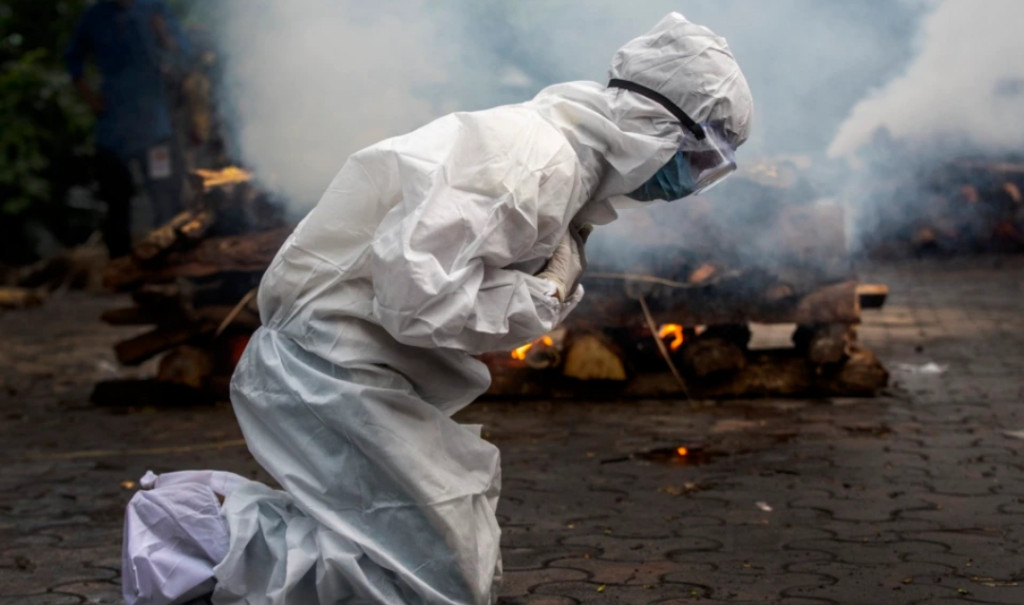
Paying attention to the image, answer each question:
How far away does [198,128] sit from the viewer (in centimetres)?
1075

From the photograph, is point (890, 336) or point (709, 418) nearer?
point (709, 418)

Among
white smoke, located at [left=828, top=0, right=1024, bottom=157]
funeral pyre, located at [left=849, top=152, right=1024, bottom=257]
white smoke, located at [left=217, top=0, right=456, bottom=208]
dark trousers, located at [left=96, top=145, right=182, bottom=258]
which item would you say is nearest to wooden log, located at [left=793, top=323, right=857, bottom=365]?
white smoke, located at [left=828, top=0, right=1024, bottom=157]

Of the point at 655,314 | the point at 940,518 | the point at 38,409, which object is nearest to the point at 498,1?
the point at 655,314

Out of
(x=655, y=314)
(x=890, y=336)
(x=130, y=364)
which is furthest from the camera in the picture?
(x=890, y=336)

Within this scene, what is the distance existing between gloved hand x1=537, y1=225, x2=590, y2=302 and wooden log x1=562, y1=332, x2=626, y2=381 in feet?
11.9

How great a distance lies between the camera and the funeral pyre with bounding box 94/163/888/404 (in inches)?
273

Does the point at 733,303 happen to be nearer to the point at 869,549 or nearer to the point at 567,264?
the point at 869,549

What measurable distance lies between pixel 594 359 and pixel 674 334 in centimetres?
45

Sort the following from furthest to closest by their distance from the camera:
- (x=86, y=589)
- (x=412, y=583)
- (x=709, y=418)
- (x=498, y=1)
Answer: (x=498, y=1) < (x=709, y=418) < (x=86, y=589) < (x=412, y=583)

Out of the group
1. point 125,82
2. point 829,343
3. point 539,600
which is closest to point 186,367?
point 125,82

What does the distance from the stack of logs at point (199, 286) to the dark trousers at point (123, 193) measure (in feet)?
8.30

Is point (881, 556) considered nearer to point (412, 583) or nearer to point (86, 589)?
point (412, 583)

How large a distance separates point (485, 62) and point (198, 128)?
365 cm

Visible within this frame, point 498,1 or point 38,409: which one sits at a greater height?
point 498,1
